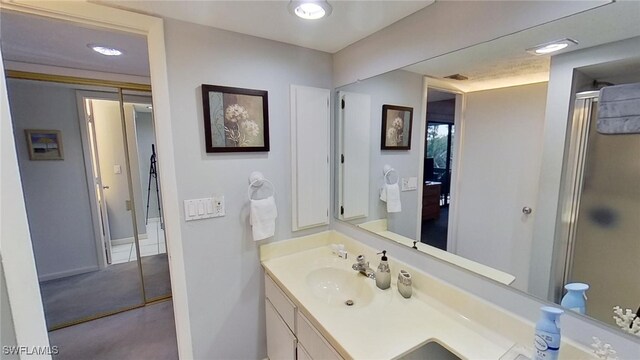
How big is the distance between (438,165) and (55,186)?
3719 mm

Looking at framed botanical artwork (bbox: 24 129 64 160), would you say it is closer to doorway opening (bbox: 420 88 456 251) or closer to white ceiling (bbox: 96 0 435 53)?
white ceiling (bbox: 96 0 435 53)

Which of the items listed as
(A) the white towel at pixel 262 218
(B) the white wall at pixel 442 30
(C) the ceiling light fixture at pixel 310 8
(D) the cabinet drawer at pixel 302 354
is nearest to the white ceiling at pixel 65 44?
(C) the ceiling light fixture at pixel 310 8

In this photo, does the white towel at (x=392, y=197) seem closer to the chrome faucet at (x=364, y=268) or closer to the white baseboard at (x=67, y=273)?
the chrome faucet at (x=364, y=268)

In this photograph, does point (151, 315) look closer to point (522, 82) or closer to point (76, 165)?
point (76, 165)

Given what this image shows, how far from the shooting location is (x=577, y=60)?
884 mm

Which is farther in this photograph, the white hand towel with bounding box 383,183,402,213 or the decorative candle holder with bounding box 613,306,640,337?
the white hand towel with bounding box 383,183,402,213

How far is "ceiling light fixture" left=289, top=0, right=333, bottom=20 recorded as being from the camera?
117 cm

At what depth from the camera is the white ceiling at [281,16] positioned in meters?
1.21

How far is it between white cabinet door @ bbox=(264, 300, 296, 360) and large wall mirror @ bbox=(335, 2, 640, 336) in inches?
31.4

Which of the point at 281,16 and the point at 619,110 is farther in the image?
the point at 281,16

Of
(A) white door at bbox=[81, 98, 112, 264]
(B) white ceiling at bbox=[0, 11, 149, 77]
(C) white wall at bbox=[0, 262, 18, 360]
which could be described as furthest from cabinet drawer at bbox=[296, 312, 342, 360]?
(A) white door at bbox=[81, 98, 112, 264]

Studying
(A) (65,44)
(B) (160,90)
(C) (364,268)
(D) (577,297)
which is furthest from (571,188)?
(A) (65,44)

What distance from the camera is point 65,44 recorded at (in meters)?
1.76

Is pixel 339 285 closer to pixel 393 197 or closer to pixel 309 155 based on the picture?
pixel 393 197
